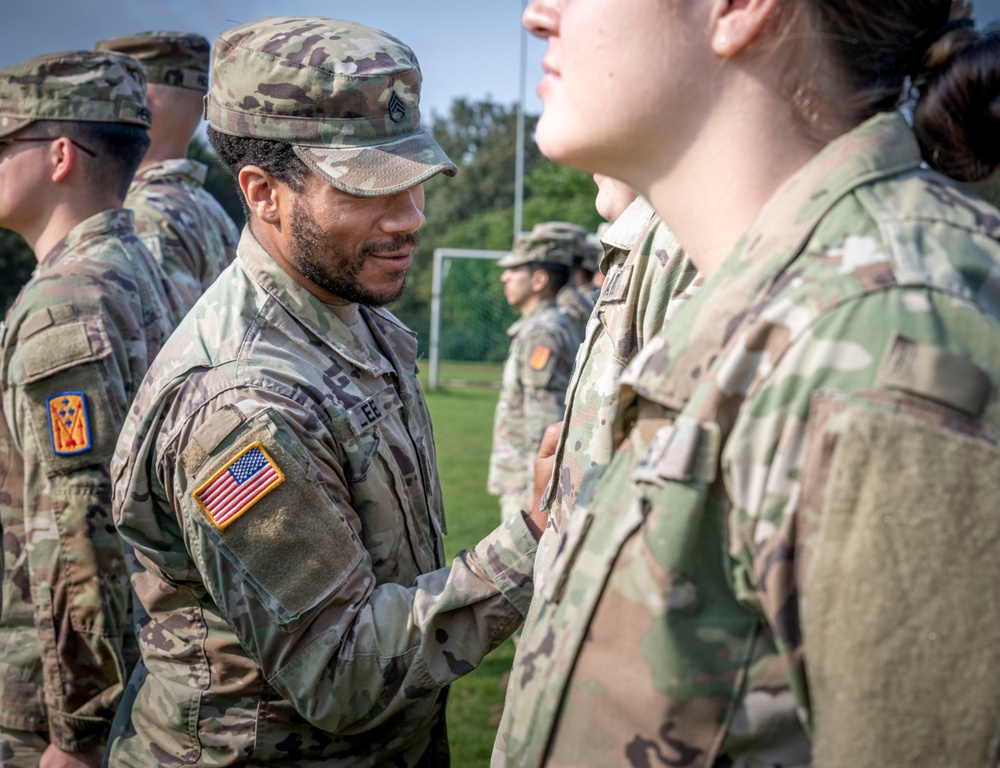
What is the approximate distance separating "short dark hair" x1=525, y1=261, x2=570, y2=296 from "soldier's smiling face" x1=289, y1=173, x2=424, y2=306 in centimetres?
628

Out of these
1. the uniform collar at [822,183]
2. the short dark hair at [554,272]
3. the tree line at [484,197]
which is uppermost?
the uniform collar at [822,183]

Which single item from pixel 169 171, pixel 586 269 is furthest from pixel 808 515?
pixel 586 269

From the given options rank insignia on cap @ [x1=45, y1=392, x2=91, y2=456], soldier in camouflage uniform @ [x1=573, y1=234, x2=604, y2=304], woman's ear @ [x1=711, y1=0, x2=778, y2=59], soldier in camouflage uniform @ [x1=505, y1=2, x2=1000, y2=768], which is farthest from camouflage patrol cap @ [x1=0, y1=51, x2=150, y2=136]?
soldier in camouflage uniform @ [x1=573, y1=234, x2=604, y2=304]

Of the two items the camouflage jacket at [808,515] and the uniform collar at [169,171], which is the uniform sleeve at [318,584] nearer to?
the camouflage jacket at [808,515]

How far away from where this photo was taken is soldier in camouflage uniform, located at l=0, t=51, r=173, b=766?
3082 millimetres

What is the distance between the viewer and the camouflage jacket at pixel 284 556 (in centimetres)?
204

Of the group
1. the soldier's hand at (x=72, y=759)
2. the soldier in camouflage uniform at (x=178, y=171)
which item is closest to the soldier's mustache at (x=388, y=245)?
the soldier's hand at (x=72, y=759)

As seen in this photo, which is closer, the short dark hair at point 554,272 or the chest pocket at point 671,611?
the chest pocket at point 671,611

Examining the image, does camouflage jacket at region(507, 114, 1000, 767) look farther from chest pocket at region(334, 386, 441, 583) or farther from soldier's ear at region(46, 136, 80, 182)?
soldier's ear at region(46, 136, 80, 182)

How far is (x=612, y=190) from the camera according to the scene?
239 centimetres

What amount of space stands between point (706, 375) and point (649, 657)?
33cm

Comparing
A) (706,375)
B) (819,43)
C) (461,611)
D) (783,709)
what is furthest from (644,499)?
(461,611)

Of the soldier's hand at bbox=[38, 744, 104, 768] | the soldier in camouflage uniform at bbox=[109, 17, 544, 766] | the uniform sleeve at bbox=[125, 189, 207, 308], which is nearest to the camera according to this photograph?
the soldier in camouflage uniform at bbox=[109, 17, 544, 766]

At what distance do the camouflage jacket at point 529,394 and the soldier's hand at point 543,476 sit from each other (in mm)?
5336
